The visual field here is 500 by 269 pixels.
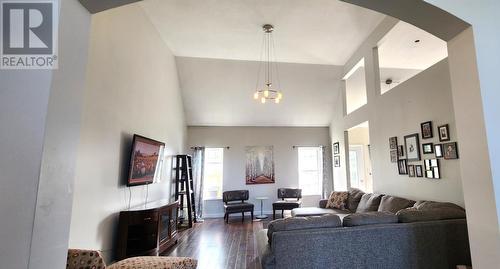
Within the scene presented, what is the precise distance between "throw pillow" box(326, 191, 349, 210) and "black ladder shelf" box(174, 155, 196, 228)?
331 cm

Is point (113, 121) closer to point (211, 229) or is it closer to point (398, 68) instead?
point (211, 229)

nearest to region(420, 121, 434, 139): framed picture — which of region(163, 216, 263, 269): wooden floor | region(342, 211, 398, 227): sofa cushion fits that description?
region(342, 211, 398, 227): sofa cushion

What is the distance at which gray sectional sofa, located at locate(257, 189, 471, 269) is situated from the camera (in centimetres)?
220

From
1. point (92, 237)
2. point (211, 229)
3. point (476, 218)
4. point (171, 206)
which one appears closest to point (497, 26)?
point (476, 218)

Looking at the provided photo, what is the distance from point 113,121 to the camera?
123 inches

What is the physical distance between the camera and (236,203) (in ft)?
21.5

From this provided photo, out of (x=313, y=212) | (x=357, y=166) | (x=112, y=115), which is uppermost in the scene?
(x=112, y=115)

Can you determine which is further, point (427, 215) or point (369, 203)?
point (369, 203)

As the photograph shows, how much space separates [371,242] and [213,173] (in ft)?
18.2

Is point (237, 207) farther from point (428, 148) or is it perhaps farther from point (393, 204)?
point (428, 148)

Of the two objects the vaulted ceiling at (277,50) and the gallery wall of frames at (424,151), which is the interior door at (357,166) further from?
the gallery wall of frames at (424,151)

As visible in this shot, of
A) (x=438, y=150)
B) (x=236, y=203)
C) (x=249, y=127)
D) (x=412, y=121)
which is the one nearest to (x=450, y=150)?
(x=438, y=150)

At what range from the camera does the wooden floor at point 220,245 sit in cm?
350

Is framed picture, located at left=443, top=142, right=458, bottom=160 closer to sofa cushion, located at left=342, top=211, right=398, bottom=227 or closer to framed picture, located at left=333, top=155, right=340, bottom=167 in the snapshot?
sofa cushion, located at left=342, top=211, right=398, bottom=227
